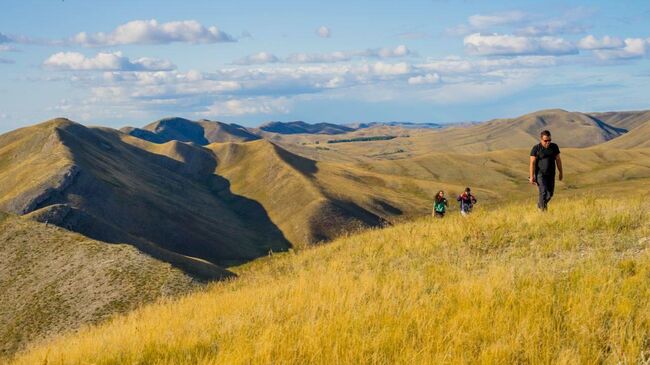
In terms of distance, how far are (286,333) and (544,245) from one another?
25.0ft

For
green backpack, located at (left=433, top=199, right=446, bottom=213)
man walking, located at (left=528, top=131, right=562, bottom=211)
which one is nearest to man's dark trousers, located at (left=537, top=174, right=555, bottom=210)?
man walking, located at (left=528, top=131, right=562, bottom=211)

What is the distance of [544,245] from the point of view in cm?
1180

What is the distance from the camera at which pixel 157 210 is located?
Result: 120 meters

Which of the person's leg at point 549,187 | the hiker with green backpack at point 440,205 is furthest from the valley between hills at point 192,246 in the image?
the hiker with green backpack at point 440,205

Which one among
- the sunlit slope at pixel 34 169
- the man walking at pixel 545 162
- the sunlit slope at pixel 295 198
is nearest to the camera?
the man walking at pixel 545 162

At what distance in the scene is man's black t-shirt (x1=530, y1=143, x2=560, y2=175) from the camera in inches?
671

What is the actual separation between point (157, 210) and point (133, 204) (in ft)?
18.3

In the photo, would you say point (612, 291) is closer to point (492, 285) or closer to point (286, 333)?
point (492, 285)

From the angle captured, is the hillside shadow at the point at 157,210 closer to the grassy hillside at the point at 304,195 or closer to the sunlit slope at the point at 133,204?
the sunlit slope at the point at 133,204

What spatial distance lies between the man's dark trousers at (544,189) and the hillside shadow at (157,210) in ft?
200

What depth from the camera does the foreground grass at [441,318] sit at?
5.68 meters

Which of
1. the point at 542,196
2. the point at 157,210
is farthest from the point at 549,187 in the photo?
the point at 157,210

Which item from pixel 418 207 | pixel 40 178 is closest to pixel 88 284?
pixel 40 178

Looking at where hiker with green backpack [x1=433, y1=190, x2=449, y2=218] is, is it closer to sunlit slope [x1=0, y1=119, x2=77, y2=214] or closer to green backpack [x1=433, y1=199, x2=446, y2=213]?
green backpack [x1=433, y1=199, x2=446, y2=213]
